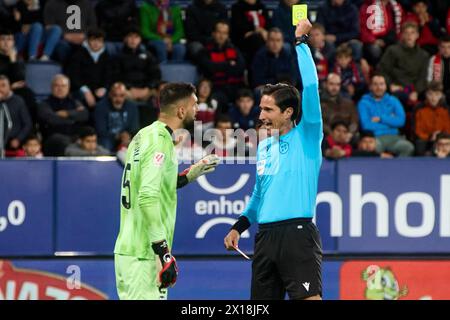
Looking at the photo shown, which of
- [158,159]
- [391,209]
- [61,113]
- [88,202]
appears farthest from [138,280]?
[61,113]

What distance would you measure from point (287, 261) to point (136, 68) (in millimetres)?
→ 7491

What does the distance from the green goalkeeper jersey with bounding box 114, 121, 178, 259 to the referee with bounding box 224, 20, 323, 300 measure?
23.7 inches

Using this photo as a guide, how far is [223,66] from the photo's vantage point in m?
15.6

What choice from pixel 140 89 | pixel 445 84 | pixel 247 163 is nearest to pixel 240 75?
pixel 140 89

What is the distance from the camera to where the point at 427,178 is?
11891 mm

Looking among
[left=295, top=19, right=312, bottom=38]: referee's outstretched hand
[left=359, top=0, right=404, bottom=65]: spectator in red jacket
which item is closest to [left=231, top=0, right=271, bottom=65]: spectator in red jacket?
[left=359, top=0, right=404, bottom=65]: spectator in red jacket

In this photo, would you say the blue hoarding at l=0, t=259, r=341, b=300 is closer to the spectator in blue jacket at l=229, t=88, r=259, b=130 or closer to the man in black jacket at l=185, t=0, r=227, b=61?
the spectator in blue jacket at l=229, t=88, r=259, b=130

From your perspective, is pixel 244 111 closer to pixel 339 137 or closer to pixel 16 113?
pixel 339 137

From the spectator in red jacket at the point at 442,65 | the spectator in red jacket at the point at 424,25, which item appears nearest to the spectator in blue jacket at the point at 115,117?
the spectator in red jacket at the point at 442,65

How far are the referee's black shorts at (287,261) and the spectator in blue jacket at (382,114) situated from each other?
623 cm

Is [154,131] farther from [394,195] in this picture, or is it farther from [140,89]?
[140,89]
